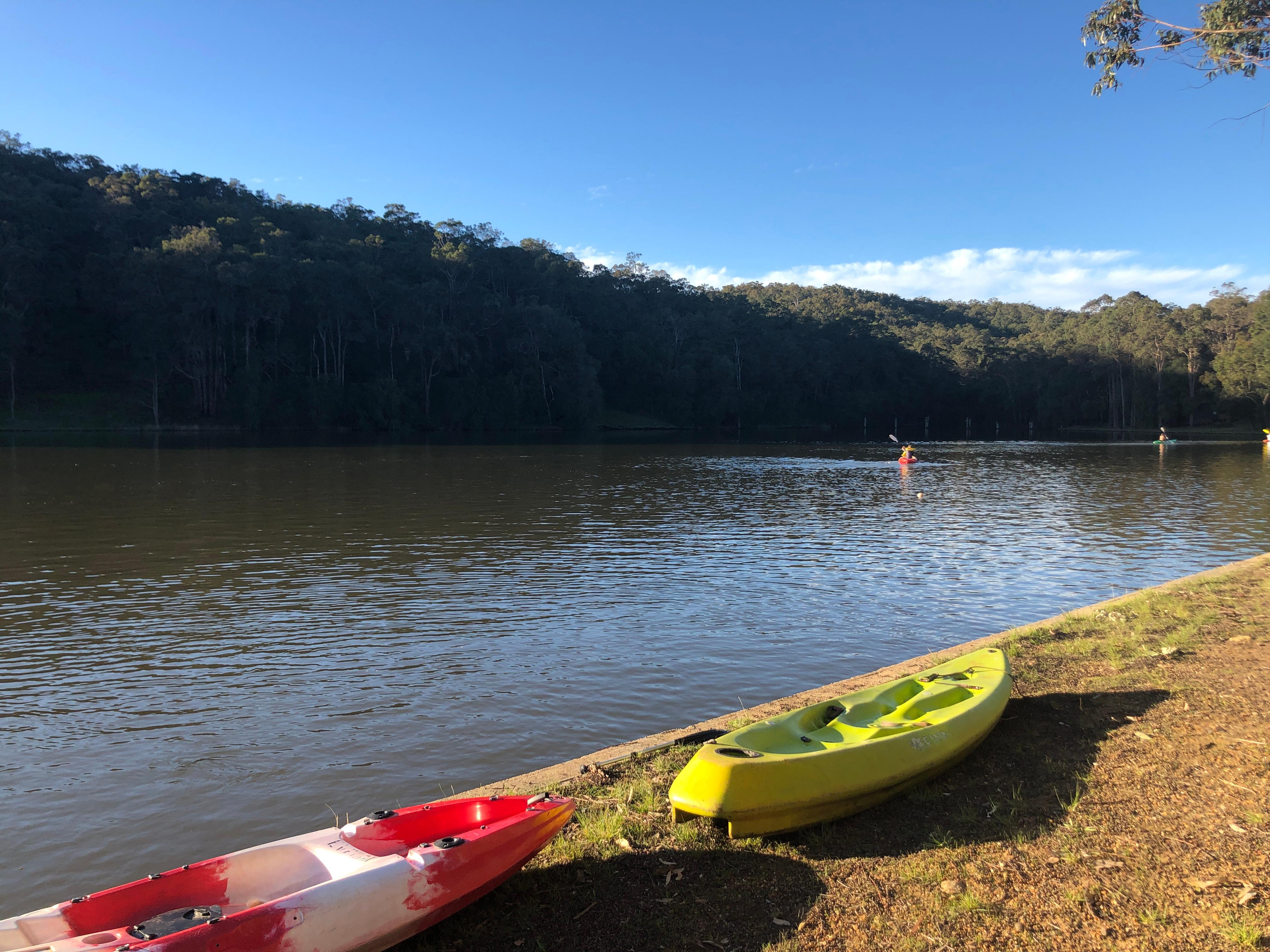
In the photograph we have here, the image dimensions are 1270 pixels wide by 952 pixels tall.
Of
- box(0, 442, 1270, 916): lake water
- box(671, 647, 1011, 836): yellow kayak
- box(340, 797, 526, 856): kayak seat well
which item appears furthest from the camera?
box(0, 442, 1270, 916): lake water

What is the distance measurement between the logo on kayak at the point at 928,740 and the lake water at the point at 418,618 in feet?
9.17

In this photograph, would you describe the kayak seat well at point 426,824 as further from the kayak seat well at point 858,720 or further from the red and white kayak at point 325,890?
the kayak seat well at point 858,720

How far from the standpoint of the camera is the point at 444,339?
82000 mm

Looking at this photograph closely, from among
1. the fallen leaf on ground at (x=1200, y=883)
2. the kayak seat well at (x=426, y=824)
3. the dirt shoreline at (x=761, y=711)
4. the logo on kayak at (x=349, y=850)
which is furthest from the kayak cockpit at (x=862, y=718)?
the logo on kayak at (x=349, y=850)

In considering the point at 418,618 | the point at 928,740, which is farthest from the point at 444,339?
the point at 928,740

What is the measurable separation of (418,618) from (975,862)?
8.83 metres

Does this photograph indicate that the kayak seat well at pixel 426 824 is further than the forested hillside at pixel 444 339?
No

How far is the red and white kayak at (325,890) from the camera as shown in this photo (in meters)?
3.61

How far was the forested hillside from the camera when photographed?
68.3 m

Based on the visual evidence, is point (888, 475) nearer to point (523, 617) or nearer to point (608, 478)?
point (608, 478)

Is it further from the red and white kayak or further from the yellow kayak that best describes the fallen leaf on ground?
the red and white kayak

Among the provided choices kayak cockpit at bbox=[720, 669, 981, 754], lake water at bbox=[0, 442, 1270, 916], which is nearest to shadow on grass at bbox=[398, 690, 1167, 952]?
kayak cockpit at bbox=[720, 669, 981, 754]

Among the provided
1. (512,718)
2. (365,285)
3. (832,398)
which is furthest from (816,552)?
(832,398)

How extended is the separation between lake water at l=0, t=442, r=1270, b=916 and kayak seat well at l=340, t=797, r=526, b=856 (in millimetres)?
1781
